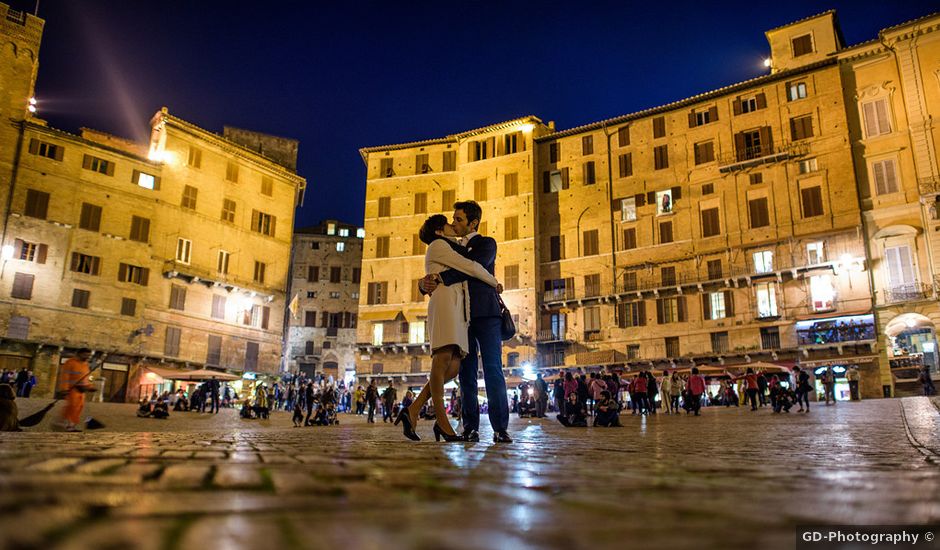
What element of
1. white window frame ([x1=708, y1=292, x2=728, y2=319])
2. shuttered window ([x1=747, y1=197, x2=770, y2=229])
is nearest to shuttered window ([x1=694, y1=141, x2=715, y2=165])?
shuttered window ([x1=747, y1=197, x2=770, y2=229])

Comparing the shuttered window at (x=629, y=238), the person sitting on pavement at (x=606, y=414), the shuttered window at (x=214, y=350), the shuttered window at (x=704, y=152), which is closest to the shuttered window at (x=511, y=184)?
the shuttered window at (x=629, y=238)

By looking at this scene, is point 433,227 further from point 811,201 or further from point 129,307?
point 129,307

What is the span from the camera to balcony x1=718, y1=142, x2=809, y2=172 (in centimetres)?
3375

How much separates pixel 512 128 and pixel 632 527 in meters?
42.5

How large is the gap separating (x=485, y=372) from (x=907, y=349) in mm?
36337

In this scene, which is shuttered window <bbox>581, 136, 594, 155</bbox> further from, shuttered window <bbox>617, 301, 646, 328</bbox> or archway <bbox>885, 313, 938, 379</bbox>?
archway <bbox>885, 313, 938, 379</bbox>

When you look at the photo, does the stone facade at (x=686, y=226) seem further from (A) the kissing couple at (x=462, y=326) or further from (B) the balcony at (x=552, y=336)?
(A) the kissing couple at (x=462, y=326)

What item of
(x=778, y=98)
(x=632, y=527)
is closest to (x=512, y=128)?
(x=778, y=98)

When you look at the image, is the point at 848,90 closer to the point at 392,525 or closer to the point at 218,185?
the point at 218,185

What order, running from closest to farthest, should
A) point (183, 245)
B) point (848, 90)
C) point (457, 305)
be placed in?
point (457, 305)
point (848, 90)
point (183, 245)

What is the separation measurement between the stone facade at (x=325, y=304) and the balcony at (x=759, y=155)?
104 feet

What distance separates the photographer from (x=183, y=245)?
1463 inches

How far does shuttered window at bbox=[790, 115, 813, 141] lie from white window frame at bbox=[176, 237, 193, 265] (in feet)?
114

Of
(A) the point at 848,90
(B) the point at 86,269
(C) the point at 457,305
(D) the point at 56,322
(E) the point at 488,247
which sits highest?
(A) the point at 848,90
